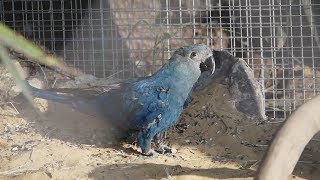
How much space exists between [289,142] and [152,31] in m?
3.18

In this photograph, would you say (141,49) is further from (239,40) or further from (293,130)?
(293,130)

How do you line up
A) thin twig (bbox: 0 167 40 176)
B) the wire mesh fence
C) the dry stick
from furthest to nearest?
the wire mesh fence → thin twig (bbox: 0 167 40 176) → the dry stick

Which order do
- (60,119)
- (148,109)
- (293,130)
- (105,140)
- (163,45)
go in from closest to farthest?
1. (293,130)
2. (148,109)
3. (105,140)
4. (60,119)
5. (163,45)

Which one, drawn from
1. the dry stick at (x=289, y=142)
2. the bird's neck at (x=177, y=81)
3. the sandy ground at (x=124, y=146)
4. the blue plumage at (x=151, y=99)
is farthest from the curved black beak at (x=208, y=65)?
the dry stick at (x=289, y=142)

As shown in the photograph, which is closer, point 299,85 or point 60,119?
point 60,119

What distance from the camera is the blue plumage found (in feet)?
11.5

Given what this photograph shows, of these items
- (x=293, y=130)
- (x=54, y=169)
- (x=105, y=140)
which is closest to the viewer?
(x=293, y=130)

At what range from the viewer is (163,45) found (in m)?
4.80

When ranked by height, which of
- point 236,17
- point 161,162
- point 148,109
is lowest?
point 161,162

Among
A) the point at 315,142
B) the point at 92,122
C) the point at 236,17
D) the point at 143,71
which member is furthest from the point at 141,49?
the point at 315,142

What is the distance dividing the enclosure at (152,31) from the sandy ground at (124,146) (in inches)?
26.7

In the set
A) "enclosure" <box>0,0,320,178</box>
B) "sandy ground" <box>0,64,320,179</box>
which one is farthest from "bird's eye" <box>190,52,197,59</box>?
"enclosure" <box>0,0,320,178</box>

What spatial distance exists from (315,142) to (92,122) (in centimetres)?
140

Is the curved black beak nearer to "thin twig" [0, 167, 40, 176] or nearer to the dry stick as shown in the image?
"thin twig" [0, 167, 40, 176]
